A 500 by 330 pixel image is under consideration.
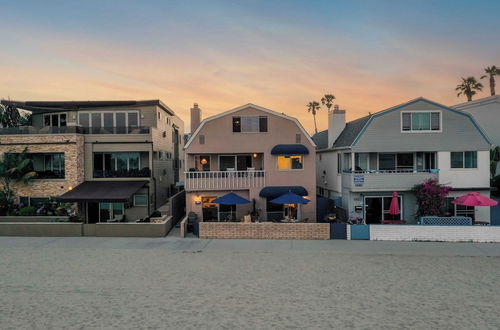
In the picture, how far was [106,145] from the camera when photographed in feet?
87.2

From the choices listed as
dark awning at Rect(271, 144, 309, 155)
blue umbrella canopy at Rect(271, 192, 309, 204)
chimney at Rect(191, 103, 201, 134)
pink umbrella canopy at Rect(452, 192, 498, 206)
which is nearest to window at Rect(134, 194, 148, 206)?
chimney at Rect(191, 103, 201, 134)

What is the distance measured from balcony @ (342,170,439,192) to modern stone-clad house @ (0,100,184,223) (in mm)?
16071

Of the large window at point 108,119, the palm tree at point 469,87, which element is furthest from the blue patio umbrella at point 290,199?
the palm tree at point 469,87

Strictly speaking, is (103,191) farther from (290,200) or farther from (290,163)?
(290,163)

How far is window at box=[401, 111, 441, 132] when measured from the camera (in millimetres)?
24719

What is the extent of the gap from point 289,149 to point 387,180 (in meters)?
7.36

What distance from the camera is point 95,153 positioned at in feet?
88.2

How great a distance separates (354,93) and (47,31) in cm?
2995

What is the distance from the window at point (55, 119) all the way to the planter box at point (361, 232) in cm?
2496

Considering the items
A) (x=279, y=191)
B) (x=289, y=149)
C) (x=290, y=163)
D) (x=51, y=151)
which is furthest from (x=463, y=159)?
(x=51, y=151)

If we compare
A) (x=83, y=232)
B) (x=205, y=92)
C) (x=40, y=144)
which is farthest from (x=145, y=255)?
(x=205, y=92)

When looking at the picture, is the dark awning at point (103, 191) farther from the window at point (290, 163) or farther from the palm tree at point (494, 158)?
the palm tree at point (494, 158)

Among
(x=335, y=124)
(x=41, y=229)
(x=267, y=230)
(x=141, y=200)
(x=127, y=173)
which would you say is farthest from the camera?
(x=335, y=124)

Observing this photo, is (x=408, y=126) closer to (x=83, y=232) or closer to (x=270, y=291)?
(x=270, y=291)
